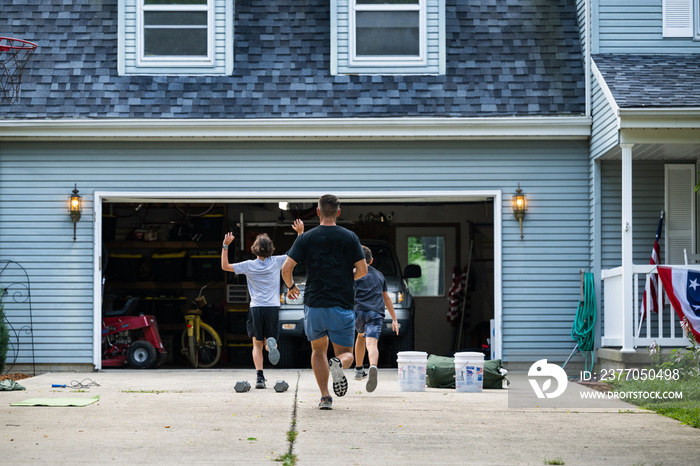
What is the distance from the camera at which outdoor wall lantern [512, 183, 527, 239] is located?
12.5 m

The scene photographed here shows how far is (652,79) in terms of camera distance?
11.7m

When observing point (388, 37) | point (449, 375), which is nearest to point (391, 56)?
point (388, 37)

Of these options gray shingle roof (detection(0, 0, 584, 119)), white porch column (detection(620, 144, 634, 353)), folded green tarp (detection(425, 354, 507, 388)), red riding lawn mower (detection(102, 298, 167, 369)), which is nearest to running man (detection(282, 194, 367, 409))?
folded green tarp (detection(425, 354, 507, 388))

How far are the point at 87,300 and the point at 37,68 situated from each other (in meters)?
3.31

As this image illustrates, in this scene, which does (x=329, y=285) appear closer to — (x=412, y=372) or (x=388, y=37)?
(x=412, y=372)

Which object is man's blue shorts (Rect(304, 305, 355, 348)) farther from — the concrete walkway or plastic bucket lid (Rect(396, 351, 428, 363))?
plastic bucket lid (Rect(396, 351, 428, 363))

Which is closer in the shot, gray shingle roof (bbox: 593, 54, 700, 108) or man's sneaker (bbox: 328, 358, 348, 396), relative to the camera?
man's sneaker (bbox: 328, 358, 348, 396)

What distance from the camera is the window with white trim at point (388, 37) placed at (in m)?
12.8

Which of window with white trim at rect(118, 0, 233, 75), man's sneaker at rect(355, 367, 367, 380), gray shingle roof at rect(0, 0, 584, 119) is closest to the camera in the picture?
man's sneaker at rect(355, 367, 367, 380)

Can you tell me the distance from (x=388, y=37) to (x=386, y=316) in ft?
13.0

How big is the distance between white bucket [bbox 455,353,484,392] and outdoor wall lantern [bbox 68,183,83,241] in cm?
583

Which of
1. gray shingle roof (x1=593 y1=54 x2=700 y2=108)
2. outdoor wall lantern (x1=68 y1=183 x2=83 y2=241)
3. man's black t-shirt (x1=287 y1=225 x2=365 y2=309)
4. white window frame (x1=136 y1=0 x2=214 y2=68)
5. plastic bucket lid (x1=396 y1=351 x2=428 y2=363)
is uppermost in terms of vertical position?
white window frame (x1=136 y1=0 x2=214 y2=68)

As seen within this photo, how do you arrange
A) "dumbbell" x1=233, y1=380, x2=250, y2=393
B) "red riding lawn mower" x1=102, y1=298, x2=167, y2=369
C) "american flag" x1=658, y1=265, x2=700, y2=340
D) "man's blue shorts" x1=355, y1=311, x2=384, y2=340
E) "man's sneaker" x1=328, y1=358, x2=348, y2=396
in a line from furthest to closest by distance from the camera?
"red riding lawn mower" x1=102, y1=298, x2=167, y2=369, "american flag" x1=658, y1=265, x2=700, y2=340, "man's blue shorts" x1=355, y1=311, x2=384, y2=340, "dumbbell" x1=233, y1=380, x2=250, y2=393, "man's sneaker" x1=328, y1=358, x2=348, y2=396

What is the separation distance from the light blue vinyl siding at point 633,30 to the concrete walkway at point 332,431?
554cm
